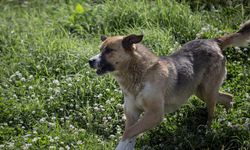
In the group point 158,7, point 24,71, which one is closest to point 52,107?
point 24,71

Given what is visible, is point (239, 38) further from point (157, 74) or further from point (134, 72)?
point (134, 72)

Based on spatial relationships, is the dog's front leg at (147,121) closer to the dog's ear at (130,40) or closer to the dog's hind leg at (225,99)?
the dog's ear at (130,40)

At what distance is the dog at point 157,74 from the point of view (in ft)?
22.3

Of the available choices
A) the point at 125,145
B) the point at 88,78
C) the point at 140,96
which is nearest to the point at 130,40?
the point at 140,96

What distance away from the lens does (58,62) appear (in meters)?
9.04

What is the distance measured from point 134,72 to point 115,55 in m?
0.30

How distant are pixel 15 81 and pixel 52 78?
0.54m

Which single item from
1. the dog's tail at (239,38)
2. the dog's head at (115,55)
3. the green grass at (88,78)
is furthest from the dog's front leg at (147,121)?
the dog's tail at (239,38)

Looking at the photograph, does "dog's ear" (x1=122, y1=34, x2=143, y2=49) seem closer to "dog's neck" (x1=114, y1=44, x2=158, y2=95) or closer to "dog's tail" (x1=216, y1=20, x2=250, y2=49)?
"dog's neck" (x1=114, y1=44, x2=158, y2=95)

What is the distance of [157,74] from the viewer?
22.8 feet

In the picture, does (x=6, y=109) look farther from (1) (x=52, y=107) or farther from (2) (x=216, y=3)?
(2) (x=216, y=3)

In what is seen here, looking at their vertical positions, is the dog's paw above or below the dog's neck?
below

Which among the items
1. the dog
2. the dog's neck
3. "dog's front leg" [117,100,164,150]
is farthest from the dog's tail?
"dog's front leg" [117,100,164,150]

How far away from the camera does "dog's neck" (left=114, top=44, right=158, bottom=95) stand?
6945 millimetres
